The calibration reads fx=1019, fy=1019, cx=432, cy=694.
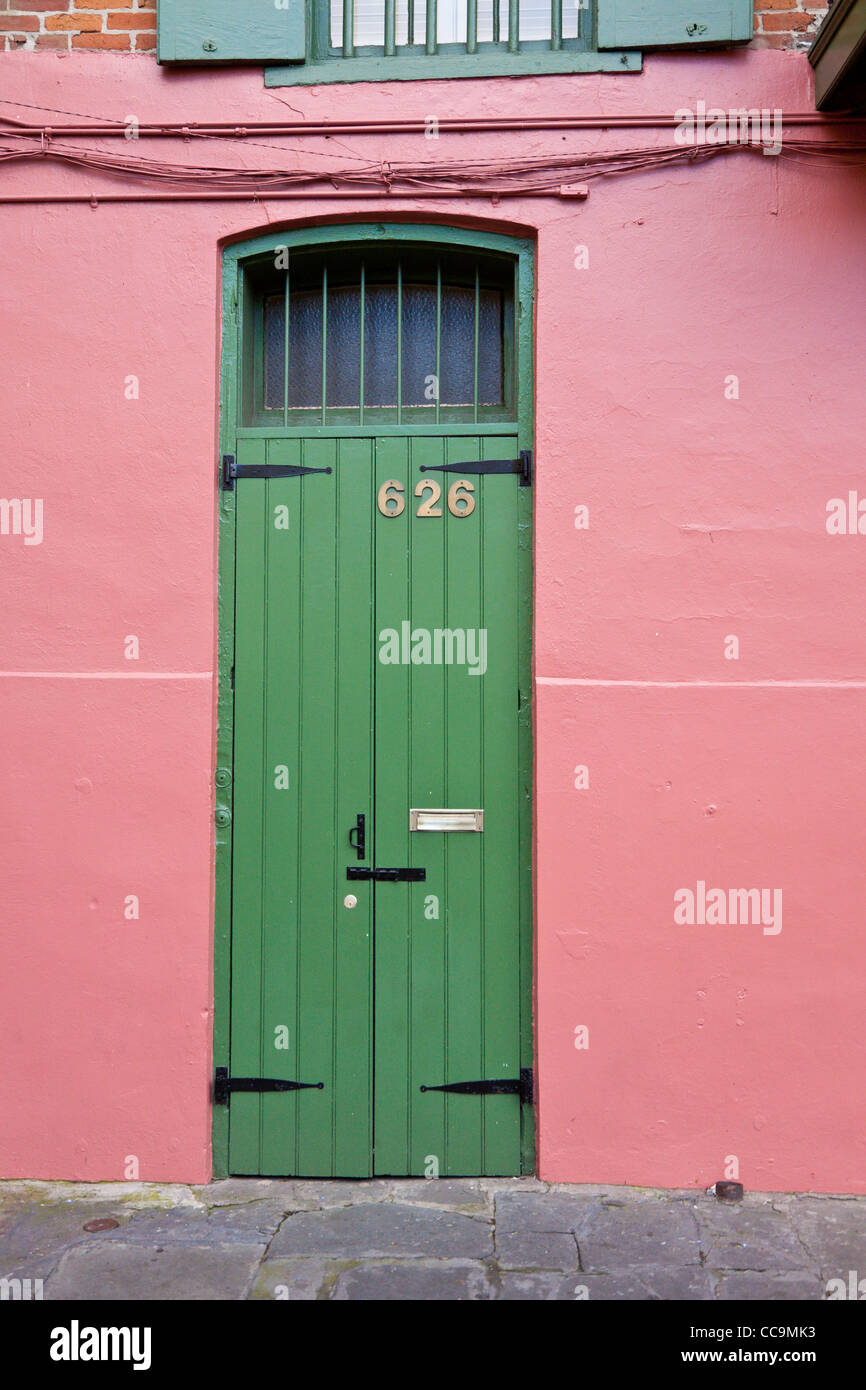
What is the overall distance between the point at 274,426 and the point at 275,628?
2.79 ft

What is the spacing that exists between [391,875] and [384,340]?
2229mm

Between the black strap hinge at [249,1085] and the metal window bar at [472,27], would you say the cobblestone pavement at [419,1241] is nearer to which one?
the black strap hinge at [249,1085]

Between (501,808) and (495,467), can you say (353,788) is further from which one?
(495,467)

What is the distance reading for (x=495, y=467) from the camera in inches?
162

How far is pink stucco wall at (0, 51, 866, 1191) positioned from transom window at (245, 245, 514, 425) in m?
0.25

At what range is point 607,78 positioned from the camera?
159 inches

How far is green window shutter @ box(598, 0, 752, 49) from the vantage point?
3.97 m

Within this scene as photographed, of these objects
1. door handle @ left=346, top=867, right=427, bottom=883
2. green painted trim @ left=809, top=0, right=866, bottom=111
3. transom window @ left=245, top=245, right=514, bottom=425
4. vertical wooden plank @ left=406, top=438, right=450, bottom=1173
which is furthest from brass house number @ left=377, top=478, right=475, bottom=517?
green painted trim @ left=809, top=0, right=866, bottom=111

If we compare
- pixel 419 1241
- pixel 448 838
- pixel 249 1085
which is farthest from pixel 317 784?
pixel 419 1241

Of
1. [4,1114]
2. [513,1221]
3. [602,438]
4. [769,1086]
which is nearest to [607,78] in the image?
[602,438]

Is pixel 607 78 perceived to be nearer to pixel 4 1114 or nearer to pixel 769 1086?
pixel 769 1086

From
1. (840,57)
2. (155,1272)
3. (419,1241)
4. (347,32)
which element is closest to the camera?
(155,1272)

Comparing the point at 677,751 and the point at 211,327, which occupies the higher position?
the point at 211,327

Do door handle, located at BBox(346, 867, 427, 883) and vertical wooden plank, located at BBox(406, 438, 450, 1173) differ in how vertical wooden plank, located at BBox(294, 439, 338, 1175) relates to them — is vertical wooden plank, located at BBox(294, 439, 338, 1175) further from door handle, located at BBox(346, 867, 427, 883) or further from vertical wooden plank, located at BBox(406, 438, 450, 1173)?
vertical wooden plank, located at BBox(406, 438, 450, 1173)
